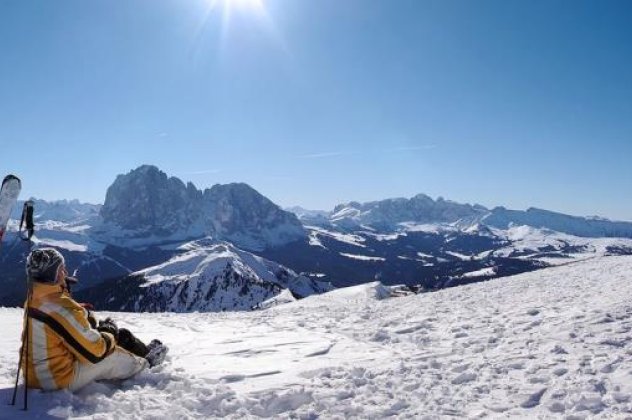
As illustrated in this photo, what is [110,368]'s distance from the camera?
9.30 meters

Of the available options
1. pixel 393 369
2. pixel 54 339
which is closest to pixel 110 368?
pixel 54 339

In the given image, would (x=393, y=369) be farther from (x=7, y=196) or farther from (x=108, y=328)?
(x=7, y=196)

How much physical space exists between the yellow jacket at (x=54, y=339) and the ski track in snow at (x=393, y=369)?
1.03 feet

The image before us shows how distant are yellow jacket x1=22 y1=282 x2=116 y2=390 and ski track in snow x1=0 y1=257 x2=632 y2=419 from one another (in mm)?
314

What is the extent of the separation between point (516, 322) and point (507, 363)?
5.38 meters

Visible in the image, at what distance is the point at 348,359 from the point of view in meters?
12.6

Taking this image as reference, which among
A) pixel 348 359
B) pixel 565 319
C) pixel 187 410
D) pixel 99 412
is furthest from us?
pixel 565 319

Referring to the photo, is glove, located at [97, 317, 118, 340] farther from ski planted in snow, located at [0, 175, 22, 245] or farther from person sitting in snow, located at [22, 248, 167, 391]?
ski planted in snow, located at [0, 175, 22, 245]

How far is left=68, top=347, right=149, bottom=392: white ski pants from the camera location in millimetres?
8828

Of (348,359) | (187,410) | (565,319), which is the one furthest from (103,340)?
(565,319)

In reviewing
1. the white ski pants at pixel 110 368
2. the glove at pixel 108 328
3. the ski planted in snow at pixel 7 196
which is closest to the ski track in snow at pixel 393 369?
the white ski pants at pixel 110 368

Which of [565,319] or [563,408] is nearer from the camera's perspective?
[563,408]

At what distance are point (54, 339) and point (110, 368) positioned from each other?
1.19 m

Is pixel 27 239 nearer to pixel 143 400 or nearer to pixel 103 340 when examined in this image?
pixel 103 340
